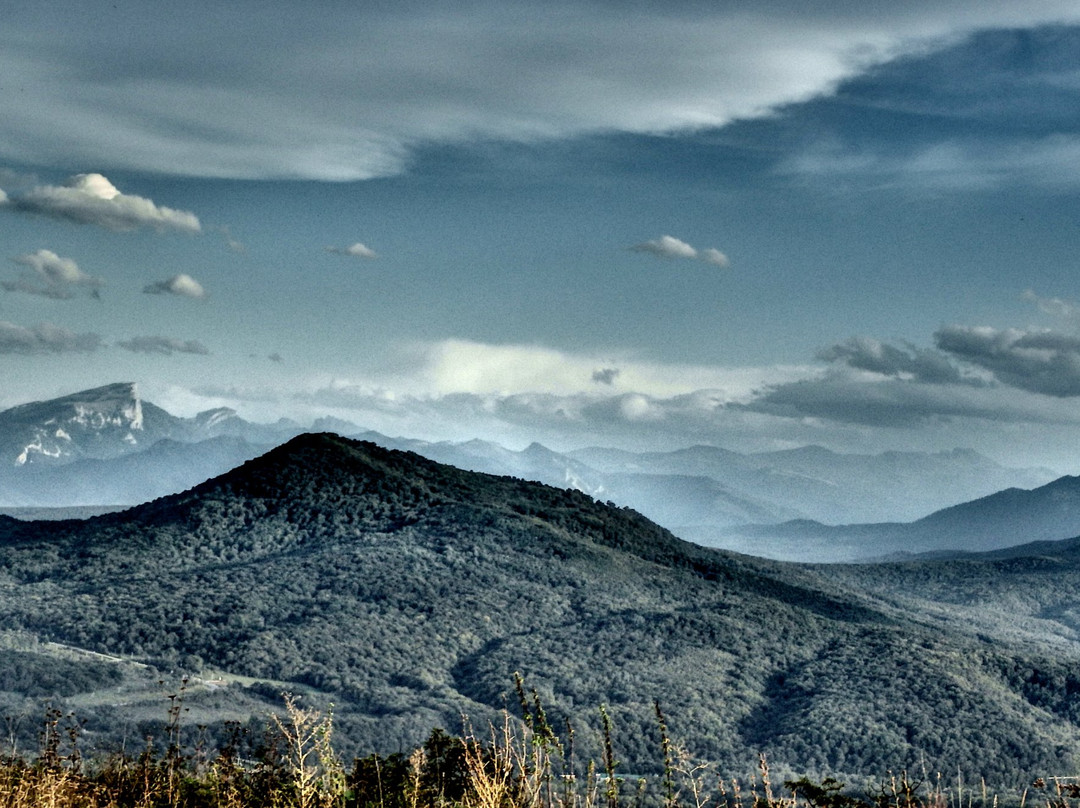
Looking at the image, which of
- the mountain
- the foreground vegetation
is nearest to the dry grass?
the foreground vegetation

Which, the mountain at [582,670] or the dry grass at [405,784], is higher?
the dry grass at [405,784]

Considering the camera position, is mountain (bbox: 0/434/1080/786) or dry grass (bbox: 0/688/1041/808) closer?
dry grass (bbox: 0/688/1041/808)

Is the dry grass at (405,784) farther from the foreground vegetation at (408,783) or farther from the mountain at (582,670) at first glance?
the mountain at (582,670)

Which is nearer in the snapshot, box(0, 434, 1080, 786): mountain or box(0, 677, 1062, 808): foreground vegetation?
box(0, 677, 1062, 808): foreground vegetation

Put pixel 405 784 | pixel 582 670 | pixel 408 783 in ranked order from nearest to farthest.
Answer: pixel 405 784 < pixel 408 783 < pixel 582 670

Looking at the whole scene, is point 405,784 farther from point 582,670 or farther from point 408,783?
point 582,670

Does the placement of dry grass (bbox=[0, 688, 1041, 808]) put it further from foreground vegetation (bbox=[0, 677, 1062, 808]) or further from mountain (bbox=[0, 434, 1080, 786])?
mountain (bbox=[0, 434, 1080, 786])

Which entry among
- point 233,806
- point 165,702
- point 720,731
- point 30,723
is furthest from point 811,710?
point 233,806

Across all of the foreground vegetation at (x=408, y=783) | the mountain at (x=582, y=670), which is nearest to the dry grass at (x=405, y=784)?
the foreground vegetation at (x=408, y=783)

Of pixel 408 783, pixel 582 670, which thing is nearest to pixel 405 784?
pixel 408 783

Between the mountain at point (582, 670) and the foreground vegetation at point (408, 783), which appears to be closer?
the foreground vegetation at point (408, 783)

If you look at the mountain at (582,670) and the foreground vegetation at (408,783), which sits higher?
the foreground vegetation at (408,783)

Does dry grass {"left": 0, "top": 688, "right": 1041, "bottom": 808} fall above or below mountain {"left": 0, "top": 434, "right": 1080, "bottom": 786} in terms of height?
above

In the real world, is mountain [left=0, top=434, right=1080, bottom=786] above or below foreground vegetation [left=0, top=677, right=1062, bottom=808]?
below
